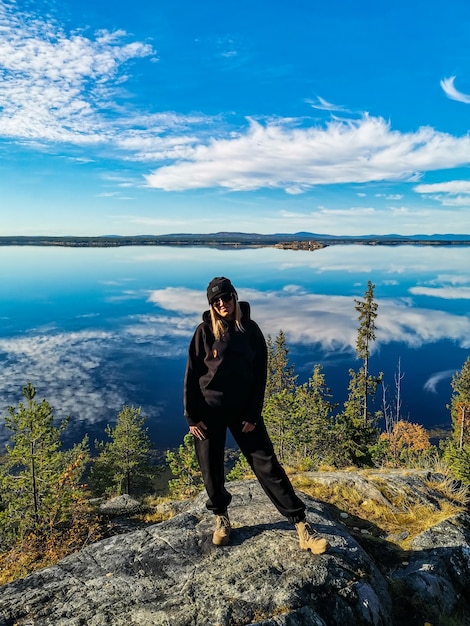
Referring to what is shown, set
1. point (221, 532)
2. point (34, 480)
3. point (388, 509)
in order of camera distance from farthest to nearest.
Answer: point (34, 480)
point (388, 509)
point (221, 532)

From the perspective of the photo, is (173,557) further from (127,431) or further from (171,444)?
(171,444)

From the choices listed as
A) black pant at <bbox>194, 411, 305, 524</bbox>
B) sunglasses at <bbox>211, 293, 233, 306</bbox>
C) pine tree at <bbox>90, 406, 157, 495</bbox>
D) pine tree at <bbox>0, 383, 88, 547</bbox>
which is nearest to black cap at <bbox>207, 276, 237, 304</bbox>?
sunglasses at <bbox>211, 293, 233, 306</bbox>

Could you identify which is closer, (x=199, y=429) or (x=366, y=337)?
(x=199, y=429)

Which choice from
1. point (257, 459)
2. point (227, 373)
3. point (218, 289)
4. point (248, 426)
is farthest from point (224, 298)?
point (257, 459)

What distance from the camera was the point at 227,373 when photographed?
5.29 metres

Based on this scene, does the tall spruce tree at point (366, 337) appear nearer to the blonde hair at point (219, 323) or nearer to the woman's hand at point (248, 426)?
the woman's hand at point (248, 426)

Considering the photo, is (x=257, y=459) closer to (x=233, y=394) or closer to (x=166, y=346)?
(x=233, y=394)

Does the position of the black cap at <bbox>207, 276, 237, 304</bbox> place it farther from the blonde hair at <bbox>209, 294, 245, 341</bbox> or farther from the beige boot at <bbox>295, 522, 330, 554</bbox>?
the beige boot at <bbox>295, 522, 330, 554</bbox>

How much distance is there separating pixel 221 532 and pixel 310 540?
1.21m

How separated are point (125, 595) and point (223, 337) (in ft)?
10.6

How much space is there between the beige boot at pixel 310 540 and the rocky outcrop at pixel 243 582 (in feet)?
0.30

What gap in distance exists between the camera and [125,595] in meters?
4.77

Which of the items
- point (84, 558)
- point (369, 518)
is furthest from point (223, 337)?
point (369, 518)

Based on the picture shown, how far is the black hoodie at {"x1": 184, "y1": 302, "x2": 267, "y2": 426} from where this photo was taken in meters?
5.26
